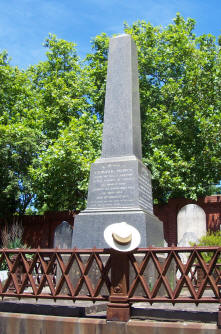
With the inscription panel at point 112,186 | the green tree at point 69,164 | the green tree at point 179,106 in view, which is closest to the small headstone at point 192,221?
the green tree at point 179,106

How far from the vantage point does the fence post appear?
14.6 feet

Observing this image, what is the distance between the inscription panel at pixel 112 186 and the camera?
757 cm

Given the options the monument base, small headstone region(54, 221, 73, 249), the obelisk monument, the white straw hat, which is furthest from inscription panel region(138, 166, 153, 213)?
small headstone region(54, 221, 73, 249)

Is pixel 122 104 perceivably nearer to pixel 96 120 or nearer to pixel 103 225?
pixel 103 225

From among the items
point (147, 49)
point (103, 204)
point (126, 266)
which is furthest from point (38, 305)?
point (147, 49)

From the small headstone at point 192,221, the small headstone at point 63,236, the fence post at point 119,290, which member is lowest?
the fence post at point 119,290

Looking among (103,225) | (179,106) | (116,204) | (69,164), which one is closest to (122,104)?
(116,204)

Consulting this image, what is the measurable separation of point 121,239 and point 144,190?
3514mm

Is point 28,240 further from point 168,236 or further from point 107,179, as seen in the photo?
point 107,179

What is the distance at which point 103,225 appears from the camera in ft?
24.0

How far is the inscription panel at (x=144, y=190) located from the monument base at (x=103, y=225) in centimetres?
40

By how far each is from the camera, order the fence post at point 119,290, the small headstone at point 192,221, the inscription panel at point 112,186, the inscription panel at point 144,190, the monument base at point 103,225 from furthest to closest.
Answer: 1. the small headstone at point 192,221
2. the inscription panel at point 144,190
3. the inscription panel at point 112,186
4. the monument base at point 103,225
5. the fence post at point 119,290

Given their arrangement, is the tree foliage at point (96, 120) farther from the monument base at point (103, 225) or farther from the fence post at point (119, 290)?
the fence post at point (119, 290)

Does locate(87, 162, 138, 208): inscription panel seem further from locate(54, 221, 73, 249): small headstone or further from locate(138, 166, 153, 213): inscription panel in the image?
locate(54, 221, 73, 249): small headstone
